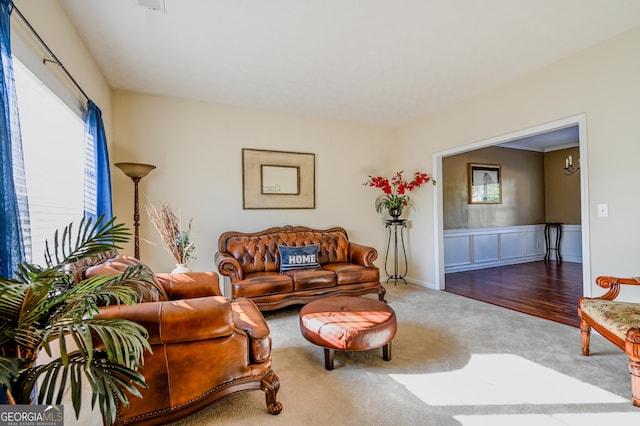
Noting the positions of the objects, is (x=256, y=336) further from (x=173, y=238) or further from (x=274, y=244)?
(x=274, y=244)

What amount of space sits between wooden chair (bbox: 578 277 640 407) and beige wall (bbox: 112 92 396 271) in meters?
3.08

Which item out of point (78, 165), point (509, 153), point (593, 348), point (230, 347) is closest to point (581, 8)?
point (593, 348)

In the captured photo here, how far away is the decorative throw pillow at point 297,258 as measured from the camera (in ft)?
12.5

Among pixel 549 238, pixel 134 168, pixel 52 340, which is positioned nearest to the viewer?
pixel 52 340

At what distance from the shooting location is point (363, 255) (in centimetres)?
406

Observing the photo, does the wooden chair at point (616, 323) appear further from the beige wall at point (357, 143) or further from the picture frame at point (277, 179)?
the picture frame at point (277, 179)

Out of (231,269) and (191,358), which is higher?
(231,269)

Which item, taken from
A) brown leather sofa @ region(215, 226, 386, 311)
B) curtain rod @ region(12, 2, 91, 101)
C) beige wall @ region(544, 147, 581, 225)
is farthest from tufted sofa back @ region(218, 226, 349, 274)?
beige wall @ region(544, 147, 581, 225)

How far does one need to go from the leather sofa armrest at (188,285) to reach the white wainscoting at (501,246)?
460 cm

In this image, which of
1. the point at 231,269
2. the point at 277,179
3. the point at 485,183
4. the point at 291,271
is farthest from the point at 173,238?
the point at 485,183

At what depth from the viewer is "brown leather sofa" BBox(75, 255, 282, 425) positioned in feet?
4.85

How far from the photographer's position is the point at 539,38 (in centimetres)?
267

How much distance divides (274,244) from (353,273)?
1140mm

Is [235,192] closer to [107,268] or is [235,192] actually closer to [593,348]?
[107,268]
